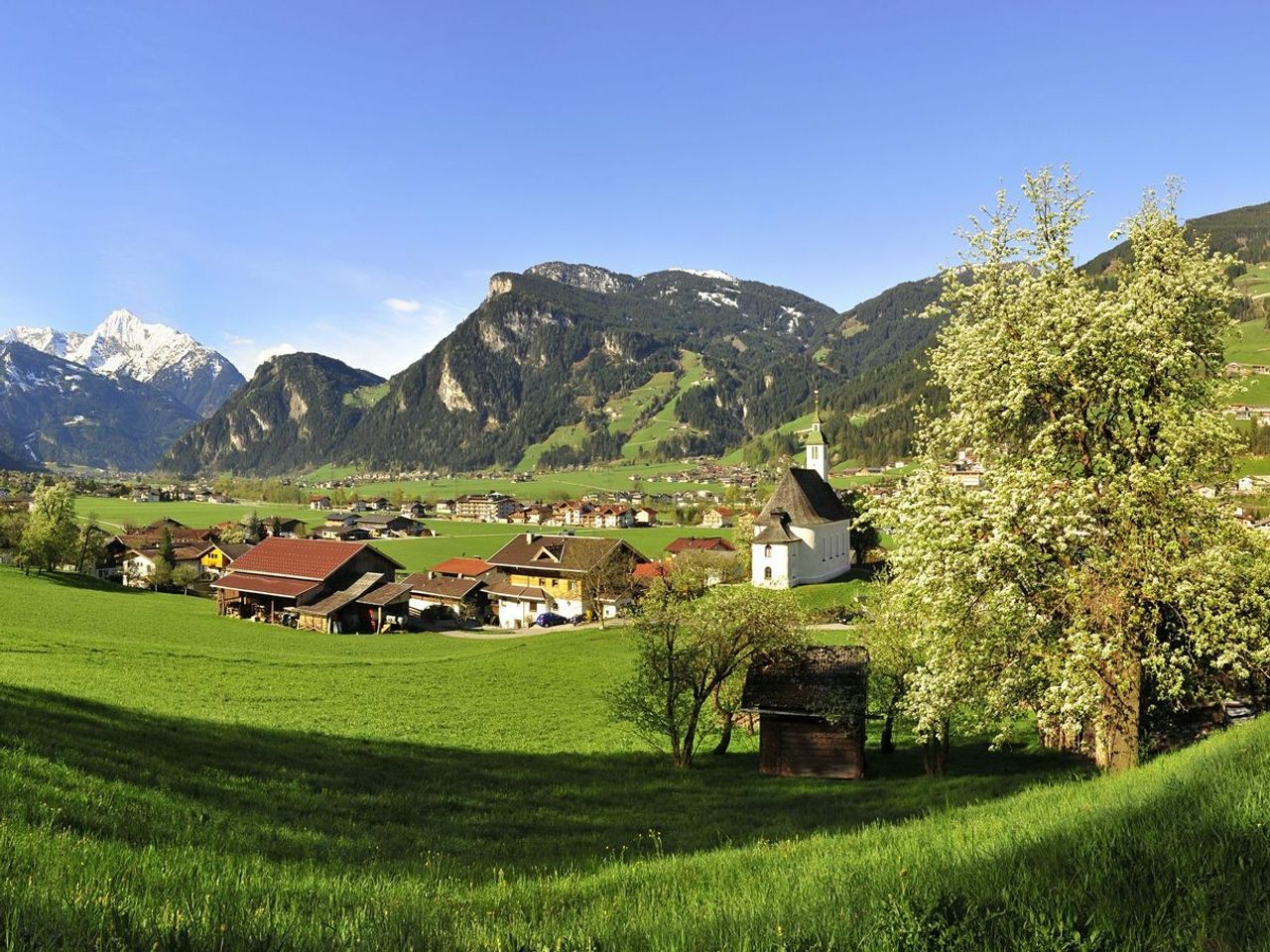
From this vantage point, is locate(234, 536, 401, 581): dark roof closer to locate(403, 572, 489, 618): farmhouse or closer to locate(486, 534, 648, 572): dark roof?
locate(403, 572, 489, 618): farmhouse

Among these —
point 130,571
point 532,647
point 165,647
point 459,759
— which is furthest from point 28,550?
point 459,759

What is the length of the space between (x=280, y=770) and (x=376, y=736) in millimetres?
10743

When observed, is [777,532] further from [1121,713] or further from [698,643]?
[1121,713]

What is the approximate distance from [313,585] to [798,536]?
57989mm

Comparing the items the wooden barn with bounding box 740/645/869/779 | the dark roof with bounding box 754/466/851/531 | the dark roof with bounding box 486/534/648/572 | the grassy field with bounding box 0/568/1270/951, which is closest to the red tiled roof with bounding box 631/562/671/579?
the dark roof with bounding box 486/534/648/572

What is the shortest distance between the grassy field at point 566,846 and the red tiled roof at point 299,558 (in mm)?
59055

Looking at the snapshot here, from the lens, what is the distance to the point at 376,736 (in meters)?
29.5

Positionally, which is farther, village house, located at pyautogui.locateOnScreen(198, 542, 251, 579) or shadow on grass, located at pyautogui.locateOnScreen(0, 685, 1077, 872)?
village house, located at pyautogui.locateOnScreen(198, 542, 251, 579)

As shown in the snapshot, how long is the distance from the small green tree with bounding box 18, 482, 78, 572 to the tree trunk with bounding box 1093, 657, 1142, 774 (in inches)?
4354

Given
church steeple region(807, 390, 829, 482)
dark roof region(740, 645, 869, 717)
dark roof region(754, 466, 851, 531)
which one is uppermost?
church steeple region(807, 390, 829, 482)

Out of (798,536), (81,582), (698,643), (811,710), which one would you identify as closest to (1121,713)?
(811,710)

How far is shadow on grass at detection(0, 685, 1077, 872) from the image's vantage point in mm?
10500

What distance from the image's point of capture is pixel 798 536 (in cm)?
8038

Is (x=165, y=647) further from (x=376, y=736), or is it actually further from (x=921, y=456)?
(x=921, y=456)
